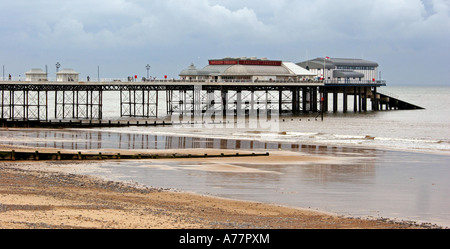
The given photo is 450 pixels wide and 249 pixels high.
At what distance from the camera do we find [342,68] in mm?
→ 148250

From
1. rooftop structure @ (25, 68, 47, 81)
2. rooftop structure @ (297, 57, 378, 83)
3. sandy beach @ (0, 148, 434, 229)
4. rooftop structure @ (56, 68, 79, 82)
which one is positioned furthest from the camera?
rooftop structure @ (297, 57, 378, 83)

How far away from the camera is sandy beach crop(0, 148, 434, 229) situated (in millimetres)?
21297

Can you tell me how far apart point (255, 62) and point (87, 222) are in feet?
303

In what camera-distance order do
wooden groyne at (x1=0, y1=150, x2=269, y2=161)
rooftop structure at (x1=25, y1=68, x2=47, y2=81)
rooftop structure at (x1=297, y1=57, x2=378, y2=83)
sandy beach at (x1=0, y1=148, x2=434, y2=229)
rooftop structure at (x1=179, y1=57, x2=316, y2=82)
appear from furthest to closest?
1. rooftop structure at (x1=297, y1=57, x2=378, y2=83)
2. rooftop structure at (x1=179, y1=57, x2=316, y2=82)
3. rooftop structure at (x1=25, y1=68, x2=47, y2=81)
4. wooden groyne at (x1=0, y1=150, x2=269, y2=161)
5. sandy beach at (x1=0, y1=148, x2=434, y2=229)

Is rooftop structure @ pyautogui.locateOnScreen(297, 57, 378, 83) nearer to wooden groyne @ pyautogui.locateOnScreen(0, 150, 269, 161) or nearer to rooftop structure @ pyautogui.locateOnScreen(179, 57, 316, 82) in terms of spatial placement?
rooftop structure @ pyautogui.locateOnScreen(179, 57, 316, 82)

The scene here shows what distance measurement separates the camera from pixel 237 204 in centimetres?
2636

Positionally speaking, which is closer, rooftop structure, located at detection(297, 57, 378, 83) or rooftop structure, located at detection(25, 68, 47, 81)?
rooftop structure, located at detection(25, 68, 47, 81)

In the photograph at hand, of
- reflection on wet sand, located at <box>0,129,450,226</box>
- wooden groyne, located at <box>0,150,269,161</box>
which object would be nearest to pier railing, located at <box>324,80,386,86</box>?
reflection on wet sand, located at <box>0,129,450,226</box>

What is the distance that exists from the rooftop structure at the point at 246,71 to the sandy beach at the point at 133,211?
7359 cm

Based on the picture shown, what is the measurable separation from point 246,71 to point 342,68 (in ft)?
154

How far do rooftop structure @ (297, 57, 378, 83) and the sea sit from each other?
2312 inches

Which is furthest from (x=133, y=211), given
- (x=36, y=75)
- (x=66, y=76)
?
(x=66, y=76)

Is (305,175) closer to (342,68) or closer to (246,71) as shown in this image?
(246,71)
